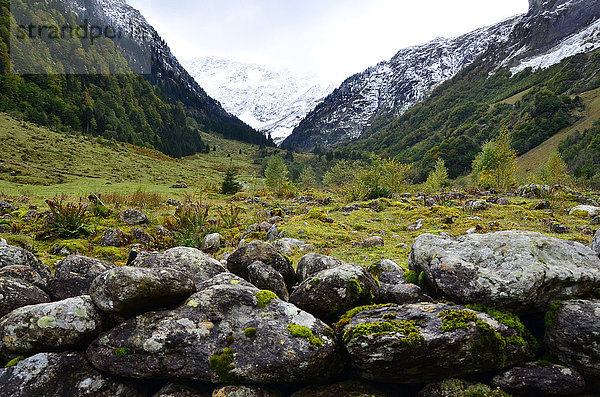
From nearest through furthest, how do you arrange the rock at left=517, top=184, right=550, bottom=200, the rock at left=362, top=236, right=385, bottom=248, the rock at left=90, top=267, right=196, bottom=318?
the rock at left=90, top=267, right=196, bottom=318 → the rock at left=362, top=236, right=385, bottom=248 → the rock at left=517, top=184, right=550, bottom=200

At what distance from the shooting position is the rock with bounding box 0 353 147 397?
12.0ft

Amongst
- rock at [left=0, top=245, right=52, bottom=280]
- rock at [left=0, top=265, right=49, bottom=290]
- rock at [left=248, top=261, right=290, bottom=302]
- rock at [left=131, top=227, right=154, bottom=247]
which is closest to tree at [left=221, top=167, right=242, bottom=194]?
rock at [left=131, top=227, right=154, bottom=247]

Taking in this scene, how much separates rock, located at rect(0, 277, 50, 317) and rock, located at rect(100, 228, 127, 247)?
19.9 ft

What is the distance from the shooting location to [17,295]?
4316 millimetres

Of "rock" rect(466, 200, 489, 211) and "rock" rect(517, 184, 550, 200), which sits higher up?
"rock" rect(517, 184, 550, 200)

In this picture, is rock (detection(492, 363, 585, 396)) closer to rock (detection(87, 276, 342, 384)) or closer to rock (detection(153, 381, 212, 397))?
rock (detection(87, 276, 342, 384))

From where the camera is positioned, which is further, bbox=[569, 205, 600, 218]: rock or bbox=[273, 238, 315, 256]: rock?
bbox=[569, 205, 600, 218]: rock

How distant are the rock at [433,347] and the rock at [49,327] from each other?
395 centimetres

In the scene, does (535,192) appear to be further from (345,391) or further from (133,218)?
(133,218)

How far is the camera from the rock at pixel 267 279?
5285 millimetres

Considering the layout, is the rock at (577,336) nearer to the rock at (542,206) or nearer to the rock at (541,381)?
the rock at (541,381)

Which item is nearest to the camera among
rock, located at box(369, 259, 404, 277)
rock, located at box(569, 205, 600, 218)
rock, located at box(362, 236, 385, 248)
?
rock, located at box(369, 259, 404, 277)

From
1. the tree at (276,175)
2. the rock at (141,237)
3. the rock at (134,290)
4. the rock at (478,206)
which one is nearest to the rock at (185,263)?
the rock at (134,290)

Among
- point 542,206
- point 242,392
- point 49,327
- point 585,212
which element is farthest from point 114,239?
point 542,206
